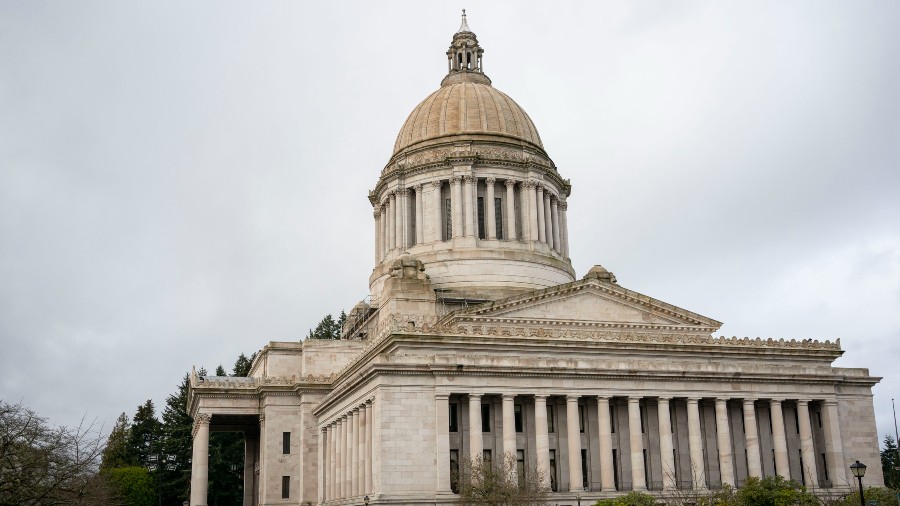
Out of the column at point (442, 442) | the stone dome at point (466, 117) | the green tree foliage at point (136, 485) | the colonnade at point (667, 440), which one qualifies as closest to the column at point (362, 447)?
the column at point (442, 442)

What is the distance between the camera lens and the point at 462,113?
72.6 m

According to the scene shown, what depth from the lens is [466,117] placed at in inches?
2849

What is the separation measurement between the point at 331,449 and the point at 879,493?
31116 mm

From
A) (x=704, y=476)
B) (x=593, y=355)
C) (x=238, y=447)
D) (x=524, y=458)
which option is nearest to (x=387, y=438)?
(x=524, y=458)

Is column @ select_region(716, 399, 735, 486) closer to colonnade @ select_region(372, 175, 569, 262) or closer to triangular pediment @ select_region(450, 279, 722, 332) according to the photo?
triangular pediment @ select_region(450, 279, 722, 332)

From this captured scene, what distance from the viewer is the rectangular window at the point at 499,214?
69.1 meters

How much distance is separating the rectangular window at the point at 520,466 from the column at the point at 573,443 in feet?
8.07

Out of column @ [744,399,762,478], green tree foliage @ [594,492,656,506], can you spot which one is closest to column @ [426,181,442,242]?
column @ [744,399,762,478]

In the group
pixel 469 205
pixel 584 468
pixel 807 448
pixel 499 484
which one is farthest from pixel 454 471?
pixel 469 205

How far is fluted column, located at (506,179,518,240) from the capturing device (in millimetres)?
68375

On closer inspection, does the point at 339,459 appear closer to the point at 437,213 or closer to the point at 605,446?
the point at 605,446

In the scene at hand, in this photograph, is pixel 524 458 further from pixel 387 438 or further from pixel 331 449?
pixel 331 449

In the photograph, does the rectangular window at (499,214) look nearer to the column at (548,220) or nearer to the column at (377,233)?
the column at (548,220)

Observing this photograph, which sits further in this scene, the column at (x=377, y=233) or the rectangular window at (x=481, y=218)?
the column at (x=377, y=233)
